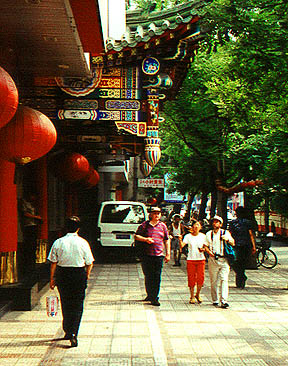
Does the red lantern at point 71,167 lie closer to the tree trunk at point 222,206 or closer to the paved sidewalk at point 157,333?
the paved sidewalk at point 157,333

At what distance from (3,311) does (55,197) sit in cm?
752

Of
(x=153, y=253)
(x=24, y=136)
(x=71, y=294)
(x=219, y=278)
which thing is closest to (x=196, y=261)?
(x=219, y=278)

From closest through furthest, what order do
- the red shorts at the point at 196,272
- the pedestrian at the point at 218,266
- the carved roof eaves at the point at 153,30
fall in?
the pedestrian at the point at 218,266
the red shorts at the point at 196,272
the carved roof eaves at the point at 153,30

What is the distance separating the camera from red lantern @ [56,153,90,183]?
13.6 meters

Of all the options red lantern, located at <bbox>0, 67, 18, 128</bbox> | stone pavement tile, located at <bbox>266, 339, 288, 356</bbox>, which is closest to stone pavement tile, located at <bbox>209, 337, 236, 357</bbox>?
stone pavement tile, located at <bbox>266, 339, 288, 356</bbox>

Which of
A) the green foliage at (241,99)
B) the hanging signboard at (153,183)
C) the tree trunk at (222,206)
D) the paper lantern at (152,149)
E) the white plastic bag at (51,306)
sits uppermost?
the green foliage at (241,99)

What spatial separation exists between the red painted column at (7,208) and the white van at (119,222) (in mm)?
9416

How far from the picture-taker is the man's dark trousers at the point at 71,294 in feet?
23.3

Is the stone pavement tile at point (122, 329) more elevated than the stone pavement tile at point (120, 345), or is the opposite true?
the stone pavement tile at point (122, 329)

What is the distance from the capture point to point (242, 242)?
13086 mm

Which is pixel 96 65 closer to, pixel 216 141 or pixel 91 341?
pixel 91 341

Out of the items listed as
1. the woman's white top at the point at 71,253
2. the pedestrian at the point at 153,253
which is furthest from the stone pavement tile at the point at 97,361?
the pedestrian at the point at 153,253

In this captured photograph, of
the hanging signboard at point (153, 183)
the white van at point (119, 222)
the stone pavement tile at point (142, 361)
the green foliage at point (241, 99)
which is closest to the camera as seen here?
the stone pavement tile at point (142, 361)

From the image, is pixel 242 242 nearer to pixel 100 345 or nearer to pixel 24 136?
pixel 100 345
